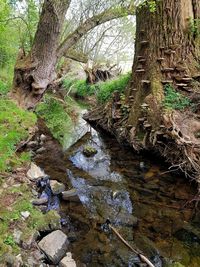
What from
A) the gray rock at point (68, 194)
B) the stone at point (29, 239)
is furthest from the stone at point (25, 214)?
the gray rock at point (68, 194)

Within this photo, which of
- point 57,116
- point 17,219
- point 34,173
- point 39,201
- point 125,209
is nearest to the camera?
point 17,219

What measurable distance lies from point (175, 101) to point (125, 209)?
3849 mm

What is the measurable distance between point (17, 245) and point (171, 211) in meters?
2.68

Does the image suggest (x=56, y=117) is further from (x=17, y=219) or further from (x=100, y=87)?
(x=17, y=219)

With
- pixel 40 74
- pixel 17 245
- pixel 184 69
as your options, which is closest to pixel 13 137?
pixel 40 74

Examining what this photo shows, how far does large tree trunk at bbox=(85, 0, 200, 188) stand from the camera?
7851 mm

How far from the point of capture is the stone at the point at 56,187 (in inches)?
228

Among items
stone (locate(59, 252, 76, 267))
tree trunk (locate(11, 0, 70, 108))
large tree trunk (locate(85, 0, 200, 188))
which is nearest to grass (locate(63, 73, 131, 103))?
large tree trunk (locate(85, 0, 200, 188))

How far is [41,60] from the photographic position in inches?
352

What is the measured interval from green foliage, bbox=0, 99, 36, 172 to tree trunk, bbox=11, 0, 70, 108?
0.52m

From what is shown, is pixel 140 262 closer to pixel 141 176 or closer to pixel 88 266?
pixel 88 266

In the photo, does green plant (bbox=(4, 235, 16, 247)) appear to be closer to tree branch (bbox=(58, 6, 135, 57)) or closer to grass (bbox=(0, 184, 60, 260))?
grass (bbox=(0, 184, 60, 260))

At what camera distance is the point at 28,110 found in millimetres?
9969

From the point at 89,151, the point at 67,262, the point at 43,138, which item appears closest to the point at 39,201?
the point at 67,262
